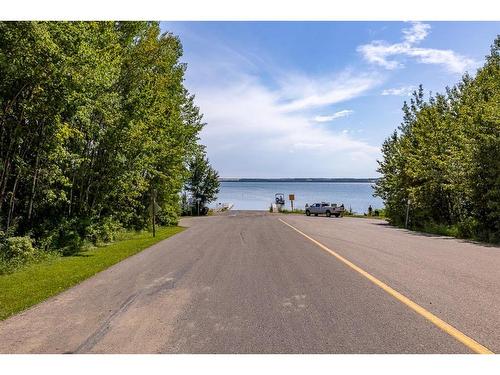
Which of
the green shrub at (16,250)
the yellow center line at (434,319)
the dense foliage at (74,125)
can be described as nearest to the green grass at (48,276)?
the green shrub at (16,250)

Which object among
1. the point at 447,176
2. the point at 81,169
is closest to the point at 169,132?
the point at 81,169

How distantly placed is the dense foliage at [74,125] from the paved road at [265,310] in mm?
5491

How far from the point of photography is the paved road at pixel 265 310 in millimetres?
4574

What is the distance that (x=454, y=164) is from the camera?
22422mm

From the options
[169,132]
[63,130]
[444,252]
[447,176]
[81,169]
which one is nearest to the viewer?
[63,130]

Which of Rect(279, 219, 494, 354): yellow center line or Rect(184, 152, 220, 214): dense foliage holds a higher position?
Rect(184, 152, 220, 214): dense foliage

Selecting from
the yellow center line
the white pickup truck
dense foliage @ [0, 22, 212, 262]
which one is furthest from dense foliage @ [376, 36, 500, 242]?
dense foliage @ [0, 22, 212, 262]

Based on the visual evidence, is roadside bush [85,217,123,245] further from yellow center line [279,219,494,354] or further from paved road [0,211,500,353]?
yellow center line [279,219,494,354]

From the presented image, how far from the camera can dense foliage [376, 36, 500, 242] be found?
754 inches

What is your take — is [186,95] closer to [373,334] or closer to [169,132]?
[169,132]

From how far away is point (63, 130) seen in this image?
1170cm

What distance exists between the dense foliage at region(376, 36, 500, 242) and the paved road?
33.3 feet

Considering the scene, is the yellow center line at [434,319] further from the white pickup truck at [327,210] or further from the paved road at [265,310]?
the white pickup truck at [327,210]

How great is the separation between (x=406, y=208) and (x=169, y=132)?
18.6 metres
